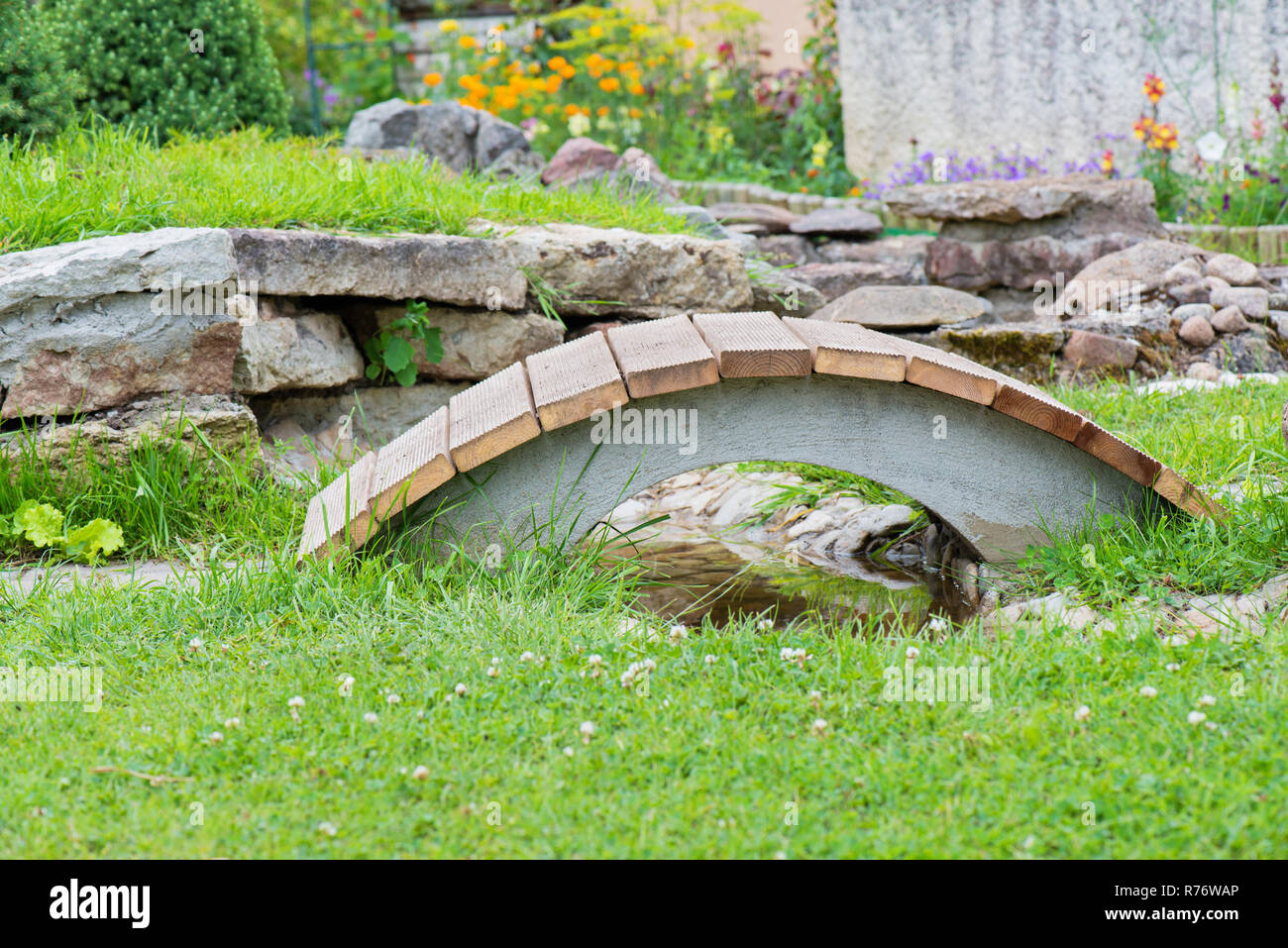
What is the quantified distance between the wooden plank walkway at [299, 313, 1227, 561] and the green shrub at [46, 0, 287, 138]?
3721 mm

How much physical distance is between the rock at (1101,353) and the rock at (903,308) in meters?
0.75

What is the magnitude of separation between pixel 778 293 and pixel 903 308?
760 millimetres

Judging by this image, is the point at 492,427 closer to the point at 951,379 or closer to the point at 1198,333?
the point at 951,379

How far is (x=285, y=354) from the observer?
4609 millimetres

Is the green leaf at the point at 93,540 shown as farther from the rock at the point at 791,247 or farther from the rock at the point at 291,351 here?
the rock at the point at 791,247

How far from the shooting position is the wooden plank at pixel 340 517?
3.39 metres

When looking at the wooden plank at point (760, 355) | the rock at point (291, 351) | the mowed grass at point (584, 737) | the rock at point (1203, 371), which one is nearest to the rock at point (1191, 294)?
the rock at point (1203, 371)

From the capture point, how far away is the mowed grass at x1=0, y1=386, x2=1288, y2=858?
2125 mm

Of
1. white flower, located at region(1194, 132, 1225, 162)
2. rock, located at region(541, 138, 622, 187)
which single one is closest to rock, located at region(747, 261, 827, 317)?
rock, located at region(541, 138, 622, 187)

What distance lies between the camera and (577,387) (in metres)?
3.51

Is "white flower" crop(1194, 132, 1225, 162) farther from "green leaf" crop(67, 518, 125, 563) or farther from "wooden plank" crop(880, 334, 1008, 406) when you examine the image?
"green leaf" crop(67, 518, 125, 563)
